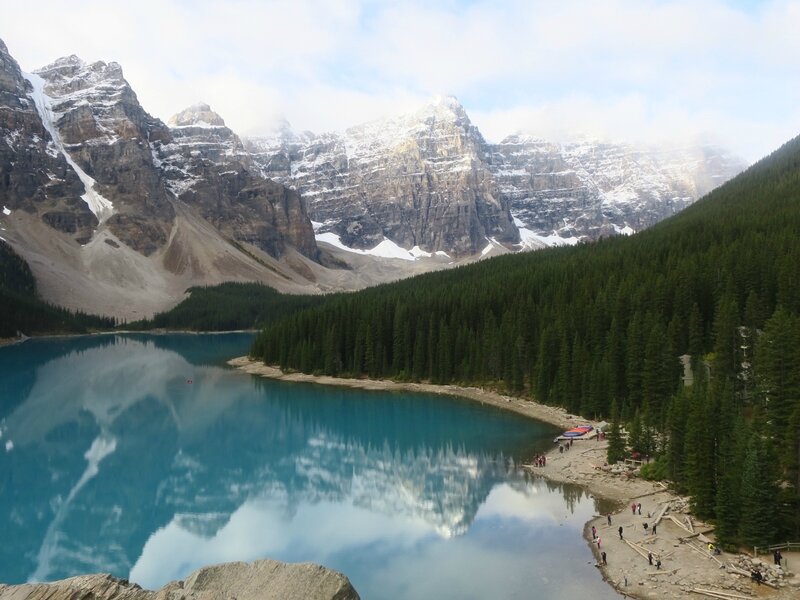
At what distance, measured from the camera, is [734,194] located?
113 metres

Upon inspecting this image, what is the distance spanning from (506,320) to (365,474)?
118 ft

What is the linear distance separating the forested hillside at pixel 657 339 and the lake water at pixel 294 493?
7248 millimetres

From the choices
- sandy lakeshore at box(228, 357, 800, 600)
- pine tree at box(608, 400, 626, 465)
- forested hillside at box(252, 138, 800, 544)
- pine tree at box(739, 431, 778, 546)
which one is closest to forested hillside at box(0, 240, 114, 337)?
forested hillside at box(252, 138, 800, 544)

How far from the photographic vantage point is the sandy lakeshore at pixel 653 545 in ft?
84.7

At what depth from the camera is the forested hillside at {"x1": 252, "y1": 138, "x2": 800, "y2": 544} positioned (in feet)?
107

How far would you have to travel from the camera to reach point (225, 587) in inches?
522

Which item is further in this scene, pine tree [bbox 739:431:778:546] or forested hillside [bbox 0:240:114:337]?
forested hillside [bbox 0:240:114:337]

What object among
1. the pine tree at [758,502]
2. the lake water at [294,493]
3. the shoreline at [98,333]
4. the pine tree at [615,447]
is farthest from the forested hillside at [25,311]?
the pine tree at [758,502]

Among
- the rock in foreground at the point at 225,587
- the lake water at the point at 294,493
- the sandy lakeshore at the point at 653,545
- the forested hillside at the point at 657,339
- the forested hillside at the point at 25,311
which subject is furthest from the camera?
the forested hillside at the point at 25,311

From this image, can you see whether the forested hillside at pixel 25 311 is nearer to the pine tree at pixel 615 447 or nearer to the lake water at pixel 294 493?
the lake water at pixel 294 493

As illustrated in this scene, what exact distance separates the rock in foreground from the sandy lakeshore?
17894 mm

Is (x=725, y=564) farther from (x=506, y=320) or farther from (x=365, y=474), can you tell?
(x=506, y=320)

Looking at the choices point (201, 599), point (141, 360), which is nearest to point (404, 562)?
point (201, 599)

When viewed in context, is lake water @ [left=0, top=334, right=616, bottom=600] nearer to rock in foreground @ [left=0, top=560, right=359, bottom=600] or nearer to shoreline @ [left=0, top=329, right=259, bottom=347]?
rock in foreground @ [left=0, top=560, right=359, bottom=600]
